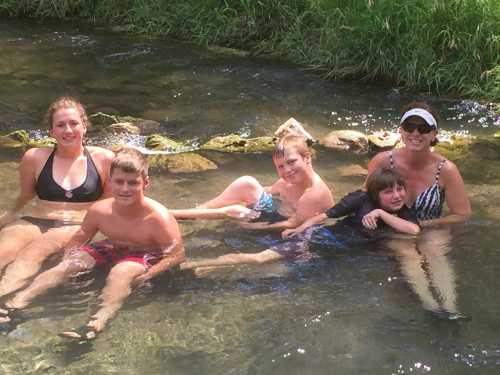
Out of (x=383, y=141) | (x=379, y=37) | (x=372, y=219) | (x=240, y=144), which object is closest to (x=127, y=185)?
(x=372, y=219)

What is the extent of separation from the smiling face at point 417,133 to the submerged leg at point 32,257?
2360mm

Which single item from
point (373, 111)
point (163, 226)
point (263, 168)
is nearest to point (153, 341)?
point (163, 226)

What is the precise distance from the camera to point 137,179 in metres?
4.50

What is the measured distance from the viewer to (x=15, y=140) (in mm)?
7621

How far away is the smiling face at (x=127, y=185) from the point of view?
4477 mm

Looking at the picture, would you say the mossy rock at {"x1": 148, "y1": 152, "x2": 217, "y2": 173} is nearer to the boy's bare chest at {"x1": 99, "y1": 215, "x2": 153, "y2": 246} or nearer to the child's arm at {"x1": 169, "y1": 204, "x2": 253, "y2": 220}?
the child's arm at {"x1": 169, "y1": 204, "x2": 253, "y2": 220}

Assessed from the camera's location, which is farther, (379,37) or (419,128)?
(379,37)

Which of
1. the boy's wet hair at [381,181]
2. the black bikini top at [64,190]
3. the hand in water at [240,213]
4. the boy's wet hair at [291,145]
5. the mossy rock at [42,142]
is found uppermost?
the boy's wet hair at [291,145]

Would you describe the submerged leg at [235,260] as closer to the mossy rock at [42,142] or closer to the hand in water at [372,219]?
the hand in water at [372,219]

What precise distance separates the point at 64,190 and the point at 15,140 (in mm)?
2758

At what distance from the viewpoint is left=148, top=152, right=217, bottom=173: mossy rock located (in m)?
6.89

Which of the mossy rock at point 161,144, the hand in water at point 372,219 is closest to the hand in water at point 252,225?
the hand in water at point 372,219

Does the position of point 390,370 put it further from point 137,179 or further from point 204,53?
point 204,53

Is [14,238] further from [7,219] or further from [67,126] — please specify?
[67,126]
